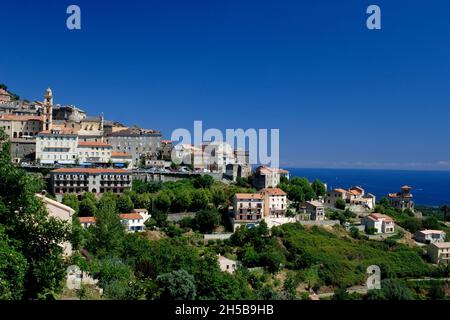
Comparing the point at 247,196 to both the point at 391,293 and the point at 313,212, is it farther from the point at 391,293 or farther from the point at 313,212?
the point at 391,293

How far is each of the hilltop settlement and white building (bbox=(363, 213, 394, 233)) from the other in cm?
15

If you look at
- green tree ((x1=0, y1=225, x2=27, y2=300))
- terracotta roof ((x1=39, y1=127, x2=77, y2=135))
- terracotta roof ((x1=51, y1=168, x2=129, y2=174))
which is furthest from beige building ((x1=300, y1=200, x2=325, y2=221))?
green tree ((x1=0, y1=225, x2=27, y2=300))

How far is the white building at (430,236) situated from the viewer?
147ft

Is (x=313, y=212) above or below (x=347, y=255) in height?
above

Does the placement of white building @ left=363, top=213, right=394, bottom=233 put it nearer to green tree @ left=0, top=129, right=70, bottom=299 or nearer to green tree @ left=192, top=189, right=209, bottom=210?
green tree @ left=192, top=189, right=209, bottom=210

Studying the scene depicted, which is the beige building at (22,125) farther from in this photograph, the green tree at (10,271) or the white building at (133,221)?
the green tree at (10,271)

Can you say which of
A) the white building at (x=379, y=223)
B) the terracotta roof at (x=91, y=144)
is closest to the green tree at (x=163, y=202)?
the terracotta roof at (x=91, y=144)

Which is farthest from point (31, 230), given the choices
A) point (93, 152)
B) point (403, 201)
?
point (403, 201)

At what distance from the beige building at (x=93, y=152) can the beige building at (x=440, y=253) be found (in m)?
36.4

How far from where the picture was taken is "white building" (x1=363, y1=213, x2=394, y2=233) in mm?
44562

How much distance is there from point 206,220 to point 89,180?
41.2ft

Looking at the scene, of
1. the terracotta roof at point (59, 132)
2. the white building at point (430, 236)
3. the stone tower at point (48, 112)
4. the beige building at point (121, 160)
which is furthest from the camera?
the stone tower at point (48, 112)

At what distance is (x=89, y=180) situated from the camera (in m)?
41.3
